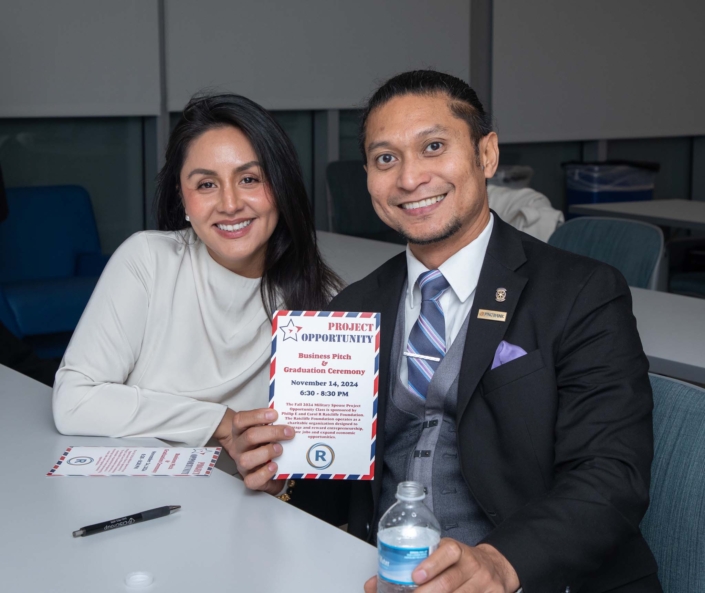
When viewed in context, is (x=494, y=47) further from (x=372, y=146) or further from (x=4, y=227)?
(x=372, y=146)

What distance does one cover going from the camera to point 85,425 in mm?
1831

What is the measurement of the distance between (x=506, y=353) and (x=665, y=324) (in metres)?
1.35

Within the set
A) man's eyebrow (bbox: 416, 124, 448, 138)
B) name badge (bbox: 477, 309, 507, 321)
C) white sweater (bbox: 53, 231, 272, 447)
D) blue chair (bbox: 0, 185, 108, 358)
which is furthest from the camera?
blue chair (bbox: 0, 185, 108, 358)

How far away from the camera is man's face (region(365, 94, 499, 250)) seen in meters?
1.70

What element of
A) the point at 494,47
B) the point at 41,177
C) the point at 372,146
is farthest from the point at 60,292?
the point at 494,47

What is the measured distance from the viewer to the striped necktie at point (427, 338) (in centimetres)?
167

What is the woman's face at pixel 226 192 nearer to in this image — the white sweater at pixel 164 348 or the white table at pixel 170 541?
the white sweater at pixel 164 348

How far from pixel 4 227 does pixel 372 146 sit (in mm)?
3416

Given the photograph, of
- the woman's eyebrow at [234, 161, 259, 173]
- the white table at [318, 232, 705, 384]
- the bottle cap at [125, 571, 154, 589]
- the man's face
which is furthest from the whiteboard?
the bottle cap at [125, 571, 154, 589]

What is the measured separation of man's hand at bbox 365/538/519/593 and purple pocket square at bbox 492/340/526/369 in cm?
40

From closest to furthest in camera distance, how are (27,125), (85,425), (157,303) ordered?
(85,425) → (157,303) → (27,125)

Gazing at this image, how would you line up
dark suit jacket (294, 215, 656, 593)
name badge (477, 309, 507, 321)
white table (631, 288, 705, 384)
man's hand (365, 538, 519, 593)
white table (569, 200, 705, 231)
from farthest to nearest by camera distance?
white table (569, 200, 705, 231) → white table (631, 288, 705, 384) → name badge (477, 309, 507, 321) → dark suit jacket (294, 215, 656, 593) → man's hand (365, 538, 519, 593)

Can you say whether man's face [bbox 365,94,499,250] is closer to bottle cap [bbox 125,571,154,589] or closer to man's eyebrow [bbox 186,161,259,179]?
man's eyebrow [bbox 186,161,259,179]

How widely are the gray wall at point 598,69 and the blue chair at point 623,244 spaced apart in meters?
3.62
